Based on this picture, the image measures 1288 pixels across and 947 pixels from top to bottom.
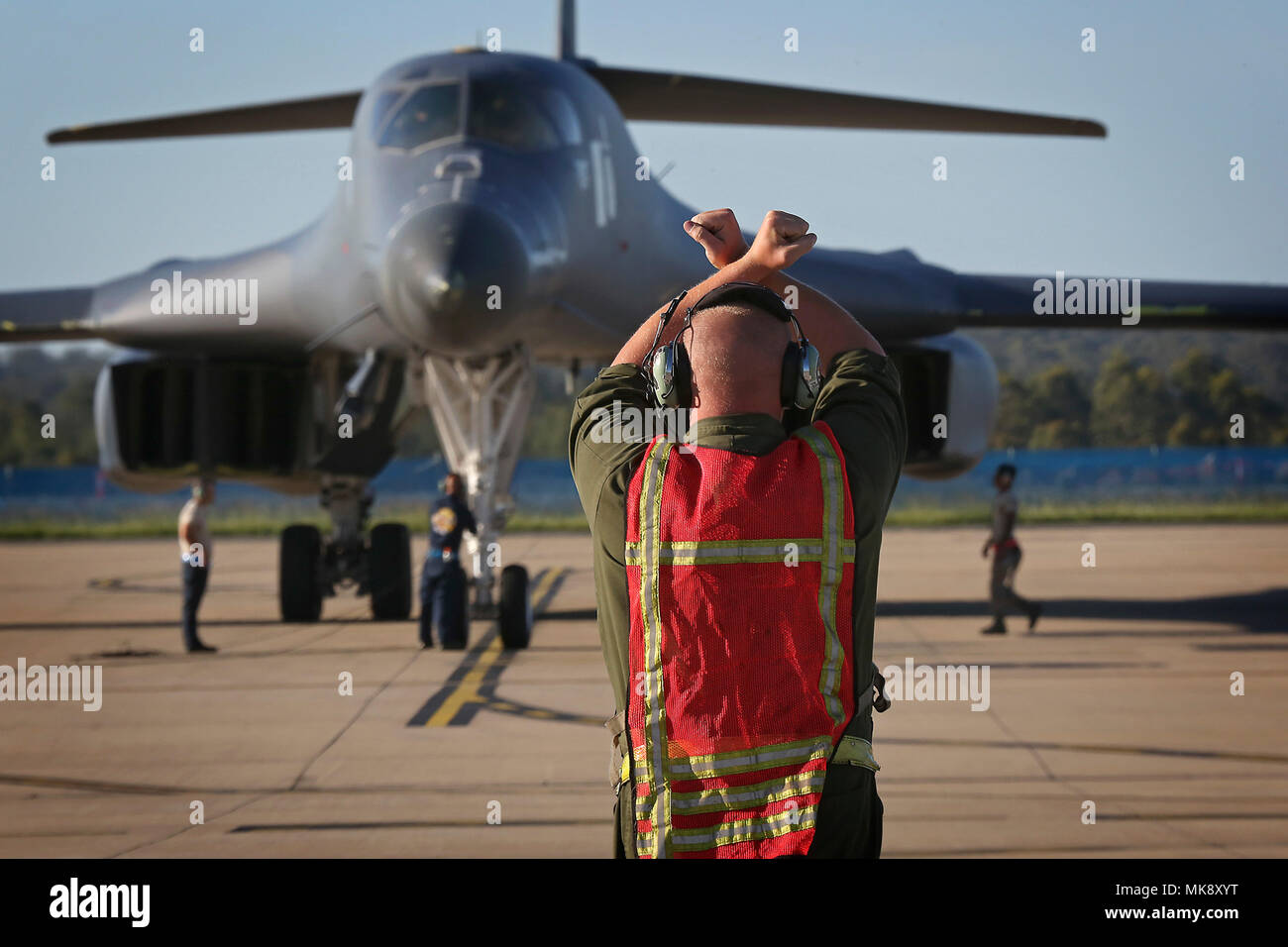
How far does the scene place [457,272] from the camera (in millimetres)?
8930

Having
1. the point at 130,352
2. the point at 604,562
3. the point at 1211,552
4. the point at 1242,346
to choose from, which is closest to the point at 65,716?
the point at 130,352

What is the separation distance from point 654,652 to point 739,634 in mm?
148

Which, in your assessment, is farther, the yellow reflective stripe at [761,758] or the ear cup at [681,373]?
the ear cup at [681,373]

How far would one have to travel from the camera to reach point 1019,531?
94.6 ft

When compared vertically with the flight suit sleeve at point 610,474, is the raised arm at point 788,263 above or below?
above

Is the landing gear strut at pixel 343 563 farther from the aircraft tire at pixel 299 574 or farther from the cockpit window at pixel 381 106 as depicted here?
the cockpit window at pixel 381 106

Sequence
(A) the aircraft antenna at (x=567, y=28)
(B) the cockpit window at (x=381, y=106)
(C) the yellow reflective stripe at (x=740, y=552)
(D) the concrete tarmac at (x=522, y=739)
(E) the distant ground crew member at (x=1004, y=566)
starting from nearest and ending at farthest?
(C) the yellow reflective stripe at (x=740, y=552) < (D) the concrete tarmac at (x=522, y=739) < (B) the cockpit window at (x=381, y=106) < (E) the distant ground crew member at (x=1004, y=566) < (A) the aircraft antenna at (x=567, y=28)

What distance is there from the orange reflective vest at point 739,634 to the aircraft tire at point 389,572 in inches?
422

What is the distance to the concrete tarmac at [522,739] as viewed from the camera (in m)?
5.50

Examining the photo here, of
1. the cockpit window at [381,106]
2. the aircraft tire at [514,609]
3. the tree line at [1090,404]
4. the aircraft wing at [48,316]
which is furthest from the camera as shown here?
the tree line at [1090,404]

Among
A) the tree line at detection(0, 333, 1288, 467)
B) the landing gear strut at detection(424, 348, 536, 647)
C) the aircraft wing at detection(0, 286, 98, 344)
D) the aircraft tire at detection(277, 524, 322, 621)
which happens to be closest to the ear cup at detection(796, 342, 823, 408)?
the landing gear strut at detection(424, 348, 536, 647)

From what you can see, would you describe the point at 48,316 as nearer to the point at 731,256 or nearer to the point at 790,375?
the point at 731,256

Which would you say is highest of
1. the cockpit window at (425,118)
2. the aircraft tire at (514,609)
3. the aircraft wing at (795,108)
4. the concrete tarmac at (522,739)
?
the aircraft wing at (795,108)

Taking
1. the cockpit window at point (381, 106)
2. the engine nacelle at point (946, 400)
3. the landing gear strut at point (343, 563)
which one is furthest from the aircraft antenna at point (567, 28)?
the landing gear strut at point (343, 563)
